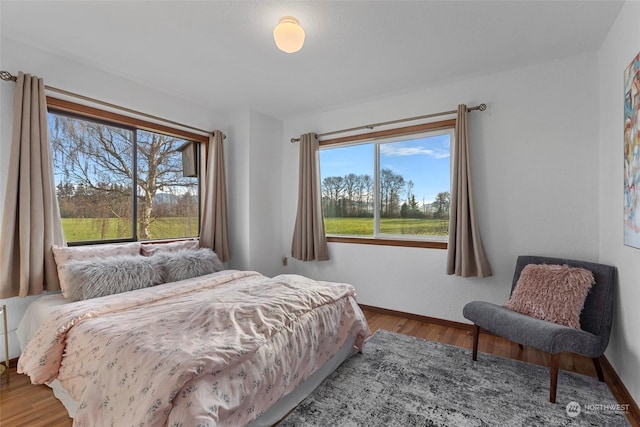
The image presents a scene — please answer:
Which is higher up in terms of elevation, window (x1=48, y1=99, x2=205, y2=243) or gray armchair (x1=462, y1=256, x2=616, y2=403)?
window (x1=48, y1=99, x2=205, y2=243)

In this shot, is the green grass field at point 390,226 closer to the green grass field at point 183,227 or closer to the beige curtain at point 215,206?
the green grass field at point 183,227

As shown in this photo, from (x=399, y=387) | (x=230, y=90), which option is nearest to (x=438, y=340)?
(x=399, y=387)

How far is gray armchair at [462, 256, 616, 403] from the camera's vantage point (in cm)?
184

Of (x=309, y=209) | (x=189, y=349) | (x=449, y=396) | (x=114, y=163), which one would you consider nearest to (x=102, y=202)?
A: (x=114, y=163)

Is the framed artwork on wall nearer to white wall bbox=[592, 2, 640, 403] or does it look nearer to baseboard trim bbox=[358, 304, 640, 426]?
white wall bbox=[592, 2, 640, 403]

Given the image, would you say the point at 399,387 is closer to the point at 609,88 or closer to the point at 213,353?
the point at 213,353

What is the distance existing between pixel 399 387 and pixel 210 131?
3.40 metres

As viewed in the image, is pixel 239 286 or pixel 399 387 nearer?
pixel 399 387

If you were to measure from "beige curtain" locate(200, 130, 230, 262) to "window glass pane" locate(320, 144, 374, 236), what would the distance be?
4.31 feet

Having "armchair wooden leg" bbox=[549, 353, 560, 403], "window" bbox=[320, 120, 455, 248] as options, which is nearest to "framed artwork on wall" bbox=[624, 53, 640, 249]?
"armchair wooden leg" bbox=[549, 353, 560, 403]

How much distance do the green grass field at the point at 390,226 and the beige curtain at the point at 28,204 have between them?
2837mm

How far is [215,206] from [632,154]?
144 inches

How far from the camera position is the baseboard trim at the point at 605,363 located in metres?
1.75

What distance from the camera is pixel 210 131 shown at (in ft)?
12.3
